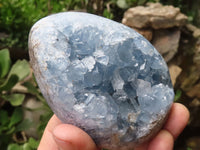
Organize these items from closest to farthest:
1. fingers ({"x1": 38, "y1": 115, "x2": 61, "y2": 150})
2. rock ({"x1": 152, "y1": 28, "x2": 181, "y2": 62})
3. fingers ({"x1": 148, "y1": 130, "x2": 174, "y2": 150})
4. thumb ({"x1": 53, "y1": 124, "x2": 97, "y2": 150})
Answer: thumb ({"x1": 53, "y1": 124, "x2": 97, "y2": 150}) < fingers ({"x1": 148, "y1": 130, "x2": 174, "y2": 150}) < fingers ({"x1": 38, "y1": 115, "x2": 61, "y2": 150}) < rock ({"x1": 152, "y1": 28, "x2": 181, "y2": 62})

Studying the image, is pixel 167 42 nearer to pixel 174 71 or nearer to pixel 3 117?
pixel 174 71

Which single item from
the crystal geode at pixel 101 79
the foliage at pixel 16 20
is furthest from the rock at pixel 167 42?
the crystal geode at pixel 101 79

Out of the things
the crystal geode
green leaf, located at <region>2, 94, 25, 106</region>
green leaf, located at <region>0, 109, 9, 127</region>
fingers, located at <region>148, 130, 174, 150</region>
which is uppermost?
the crystal geode

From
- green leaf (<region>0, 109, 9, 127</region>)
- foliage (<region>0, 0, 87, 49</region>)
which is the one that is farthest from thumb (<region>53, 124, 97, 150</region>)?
foliage (<region>0, 0, 87, 49</region>)

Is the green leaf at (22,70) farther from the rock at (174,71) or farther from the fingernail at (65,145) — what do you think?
the rock at (174,71)

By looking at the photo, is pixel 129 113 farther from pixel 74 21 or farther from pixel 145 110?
pixel 74 21

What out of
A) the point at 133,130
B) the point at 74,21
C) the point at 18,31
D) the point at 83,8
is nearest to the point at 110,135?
the point at 133,130

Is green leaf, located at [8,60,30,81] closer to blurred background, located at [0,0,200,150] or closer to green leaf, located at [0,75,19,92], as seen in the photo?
green leaf, located at [0,75,19,92]

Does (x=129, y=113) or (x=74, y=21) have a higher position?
(x=74, y=21)
